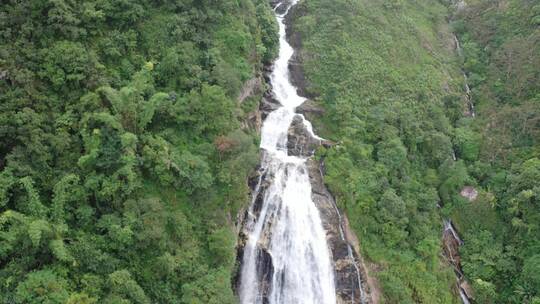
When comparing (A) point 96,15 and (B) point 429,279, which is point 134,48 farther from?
(B) point 429,279

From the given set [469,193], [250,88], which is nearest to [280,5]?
[250,88]

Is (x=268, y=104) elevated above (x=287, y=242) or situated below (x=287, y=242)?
above

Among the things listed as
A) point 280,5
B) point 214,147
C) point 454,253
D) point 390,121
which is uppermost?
point 280,5

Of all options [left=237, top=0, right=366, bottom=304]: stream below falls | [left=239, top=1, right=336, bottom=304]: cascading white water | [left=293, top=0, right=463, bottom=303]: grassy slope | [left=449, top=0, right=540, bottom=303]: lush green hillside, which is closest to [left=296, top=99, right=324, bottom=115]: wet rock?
[left=293, top=0, right=463, bottom=303]: grassy slope

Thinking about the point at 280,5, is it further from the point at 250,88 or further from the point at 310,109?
the point at 250,88

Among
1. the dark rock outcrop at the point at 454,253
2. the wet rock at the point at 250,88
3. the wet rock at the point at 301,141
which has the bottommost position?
the dark rock outcrop at the point at 454,253

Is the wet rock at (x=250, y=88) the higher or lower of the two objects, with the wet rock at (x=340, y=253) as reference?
higher

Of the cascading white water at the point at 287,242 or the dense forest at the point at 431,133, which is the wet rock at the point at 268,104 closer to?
the dense forest at the point at 431,133

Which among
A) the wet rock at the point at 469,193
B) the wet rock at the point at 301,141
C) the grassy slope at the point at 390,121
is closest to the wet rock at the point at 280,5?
the grassy slope at the point at 390,121
